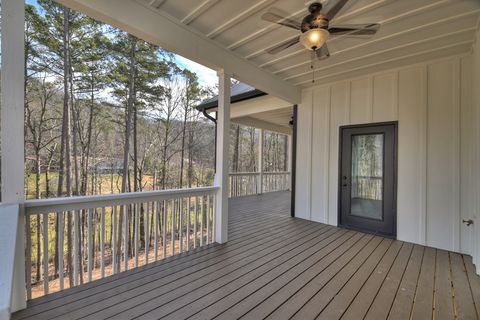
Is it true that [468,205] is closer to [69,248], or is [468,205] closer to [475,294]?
[475,294]

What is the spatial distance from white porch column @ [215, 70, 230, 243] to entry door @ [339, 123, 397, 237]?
2.52 meters

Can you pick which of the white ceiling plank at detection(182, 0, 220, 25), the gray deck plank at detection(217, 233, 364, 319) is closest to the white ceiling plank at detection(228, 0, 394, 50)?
the white ceiling plank at detection(182, 0, 220, 25)

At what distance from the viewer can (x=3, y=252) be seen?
1.13 m

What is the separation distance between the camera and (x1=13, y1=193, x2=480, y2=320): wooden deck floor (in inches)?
74.5

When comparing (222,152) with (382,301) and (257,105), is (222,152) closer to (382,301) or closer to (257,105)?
(382,301)

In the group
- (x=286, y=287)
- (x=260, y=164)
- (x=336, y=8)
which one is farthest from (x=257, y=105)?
(x=286, y=287)

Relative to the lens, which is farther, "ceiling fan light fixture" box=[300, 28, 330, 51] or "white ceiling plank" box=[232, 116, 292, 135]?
"white ceiling plank" box=[232, 116, 292, 135]

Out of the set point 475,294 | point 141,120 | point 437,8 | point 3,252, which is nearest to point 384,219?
point 475,294

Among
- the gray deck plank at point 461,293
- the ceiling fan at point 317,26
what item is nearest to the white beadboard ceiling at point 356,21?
the ceiling fan at point 317,26

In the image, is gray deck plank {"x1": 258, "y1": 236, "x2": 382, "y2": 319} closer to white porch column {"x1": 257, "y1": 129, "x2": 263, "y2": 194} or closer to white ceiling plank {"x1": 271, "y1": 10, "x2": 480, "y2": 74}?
white ceiling plank {"x1": 271, "y1": 10, "x2": 480, "y2": 74}

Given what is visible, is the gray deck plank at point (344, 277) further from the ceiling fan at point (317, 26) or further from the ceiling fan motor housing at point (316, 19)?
the ceiling fan motor housing at point (316, 19)

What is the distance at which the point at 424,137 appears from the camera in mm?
3652

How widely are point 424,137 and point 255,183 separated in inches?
223

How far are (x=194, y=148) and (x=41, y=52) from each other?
219 inches
